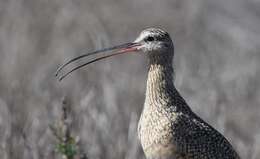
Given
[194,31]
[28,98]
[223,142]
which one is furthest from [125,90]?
[223,142]

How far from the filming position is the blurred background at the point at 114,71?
935 cm

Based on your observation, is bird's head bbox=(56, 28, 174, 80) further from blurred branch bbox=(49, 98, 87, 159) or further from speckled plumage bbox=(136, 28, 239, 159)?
blurred branch bbox=(49, 98, 87, 159)

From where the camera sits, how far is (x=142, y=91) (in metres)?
13.1

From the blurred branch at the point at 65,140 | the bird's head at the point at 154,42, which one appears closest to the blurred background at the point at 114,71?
the blurred branch at the point at 65,140

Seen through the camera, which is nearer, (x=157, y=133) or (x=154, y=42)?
(x=157, y=133)

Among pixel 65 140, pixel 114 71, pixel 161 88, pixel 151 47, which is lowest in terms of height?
pixel 65 140

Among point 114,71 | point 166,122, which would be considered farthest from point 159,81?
point 114,71

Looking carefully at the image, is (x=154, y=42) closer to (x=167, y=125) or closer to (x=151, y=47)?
(x=151, y=47)

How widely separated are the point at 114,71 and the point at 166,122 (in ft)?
21.0

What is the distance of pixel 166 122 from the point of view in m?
7.10

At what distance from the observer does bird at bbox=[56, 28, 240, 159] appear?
702 centimetres

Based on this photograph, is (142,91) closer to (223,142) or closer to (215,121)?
(215,121)

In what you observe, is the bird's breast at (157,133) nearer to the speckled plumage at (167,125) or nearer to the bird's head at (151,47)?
the speckled plumage at (167,125)

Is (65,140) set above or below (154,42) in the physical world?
below
